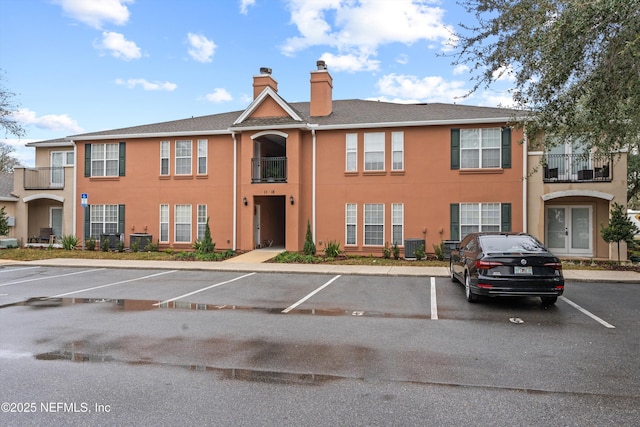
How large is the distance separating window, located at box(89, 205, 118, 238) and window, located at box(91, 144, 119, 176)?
5.56 ft

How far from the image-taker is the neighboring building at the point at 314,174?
62.1 ft

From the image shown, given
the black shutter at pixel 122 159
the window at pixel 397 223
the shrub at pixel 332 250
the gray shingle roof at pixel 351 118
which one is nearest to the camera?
the shrub at pixel 332 250

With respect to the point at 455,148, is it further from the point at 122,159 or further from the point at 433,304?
the point at 122,159

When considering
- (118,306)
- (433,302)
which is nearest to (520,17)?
(433,302)

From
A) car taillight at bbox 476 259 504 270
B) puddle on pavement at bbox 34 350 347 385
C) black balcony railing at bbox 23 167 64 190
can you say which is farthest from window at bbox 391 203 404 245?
black balcony railing at bbox 23 167 64 190

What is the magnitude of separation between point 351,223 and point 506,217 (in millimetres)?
6341

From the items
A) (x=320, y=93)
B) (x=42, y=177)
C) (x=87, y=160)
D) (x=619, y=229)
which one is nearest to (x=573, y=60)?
(x=619, y=229)

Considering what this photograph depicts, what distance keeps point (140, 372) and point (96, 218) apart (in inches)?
775

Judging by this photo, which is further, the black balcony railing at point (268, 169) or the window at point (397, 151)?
the black balcony railing at point (268, 169)

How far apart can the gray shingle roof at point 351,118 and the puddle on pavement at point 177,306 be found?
38.6 ft

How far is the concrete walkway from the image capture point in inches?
535

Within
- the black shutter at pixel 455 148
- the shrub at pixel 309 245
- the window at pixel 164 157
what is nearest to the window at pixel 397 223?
the black shutter at pixel 455 148

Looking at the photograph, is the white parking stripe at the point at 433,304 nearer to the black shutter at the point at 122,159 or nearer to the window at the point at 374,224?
the window at the point at 374,224

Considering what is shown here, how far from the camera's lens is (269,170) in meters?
21.5
